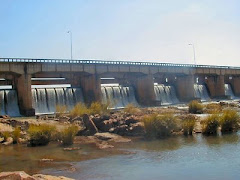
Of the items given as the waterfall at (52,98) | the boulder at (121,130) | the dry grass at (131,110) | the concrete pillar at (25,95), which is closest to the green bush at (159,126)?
the boulder at (121,130)

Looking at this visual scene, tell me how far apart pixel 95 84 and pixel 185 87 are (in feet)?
73.9

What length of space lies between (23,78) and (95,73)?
1119cm

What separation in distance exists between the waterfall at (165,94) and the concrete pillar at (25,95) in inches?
1010

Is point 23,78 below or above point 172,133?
above

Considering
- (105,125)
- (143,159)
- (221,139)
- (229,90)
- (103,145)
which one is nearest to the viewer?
(143,159)

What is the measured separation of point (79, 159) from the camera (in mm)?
Result: 14867

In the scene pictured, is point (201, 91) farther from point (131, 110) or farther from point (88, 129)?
point (88, 129)

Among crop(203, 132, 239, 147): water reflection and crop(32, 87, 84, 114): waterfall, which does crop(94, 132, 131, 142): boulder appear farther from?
crop(32, 87, 84, 114): waterfall

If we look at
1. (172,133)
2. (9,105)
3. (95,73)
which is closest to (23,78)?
(9,105)

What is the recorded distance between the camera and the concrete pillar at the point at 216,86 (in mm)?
68306

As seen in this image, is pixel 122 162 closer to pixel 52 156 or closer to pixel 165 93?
pixel 52 156

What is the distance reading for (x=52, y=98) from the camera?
143 feet

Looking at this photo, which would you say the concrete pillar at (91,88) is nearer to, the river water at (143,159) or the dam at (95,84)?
the dam at (95,84)

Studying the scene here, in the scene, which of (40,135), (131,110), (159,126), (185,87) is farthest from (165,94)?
(40,135)
